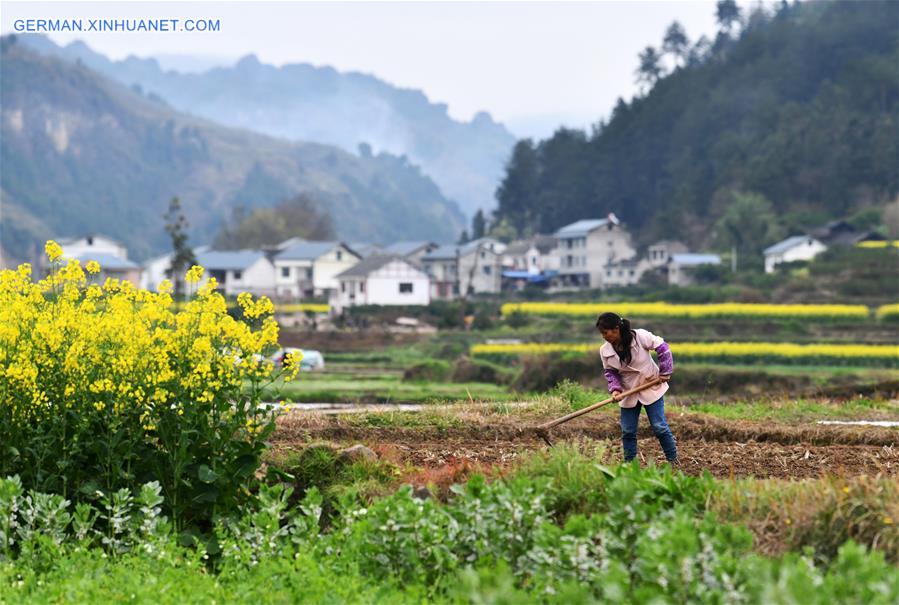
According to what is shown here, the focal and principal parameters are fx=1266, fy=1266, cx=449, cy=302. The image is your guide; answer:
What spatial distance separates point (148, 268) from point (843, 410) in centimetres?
11146

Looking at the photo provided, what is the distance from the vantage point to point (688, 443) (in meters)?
13.4

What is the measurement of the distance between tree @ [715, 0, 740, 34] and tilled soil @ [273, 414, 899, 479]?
12121 centimetres

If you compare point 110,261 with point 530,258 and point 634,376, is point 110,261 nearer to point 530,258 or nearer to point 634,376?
point 530,258

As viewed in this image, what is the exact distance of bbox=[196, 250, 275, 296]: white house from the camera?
Answer: 94125 millimetres

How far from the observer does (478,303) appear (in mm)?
71500

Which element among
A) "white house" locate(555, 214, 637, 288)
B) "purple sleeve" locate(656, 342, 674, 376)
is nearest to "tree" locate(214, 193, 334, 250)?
"white house" locate(555, 214, 637, 288)

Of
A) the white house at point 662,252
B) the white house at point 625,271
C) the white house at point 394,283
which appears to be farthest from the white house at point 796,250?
the white house at point 394,283

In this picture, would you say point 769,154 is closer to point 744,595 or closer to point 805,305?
point 805,305

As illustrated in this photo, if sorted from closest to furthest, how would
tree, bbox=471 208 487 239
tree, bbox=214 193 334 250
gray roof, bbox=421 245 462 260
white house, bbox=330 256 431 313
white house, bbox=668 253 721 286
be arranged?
white house, bbox=330 256 431 313 → white house, bbox=668 253 721 286 → gray roof, bbox=421 245 462 260 → tree, bbox=471 208 487 239 → tree, bbox=214 193 334 250

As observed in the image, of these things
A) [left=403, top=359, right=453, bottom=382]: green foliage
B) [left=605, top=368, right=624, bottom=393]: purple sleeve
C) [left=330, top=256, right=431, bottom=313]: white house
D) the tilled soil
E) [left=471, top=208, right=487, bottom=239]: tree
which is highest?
[left=471, top=208, right=487, bottom=239]: tree

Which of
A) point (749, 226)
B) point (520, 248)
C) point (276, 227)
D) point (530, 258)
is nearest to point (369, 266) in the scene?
point (530, 258)

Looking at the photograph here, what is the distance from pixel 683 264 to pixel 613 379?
72.1 metres

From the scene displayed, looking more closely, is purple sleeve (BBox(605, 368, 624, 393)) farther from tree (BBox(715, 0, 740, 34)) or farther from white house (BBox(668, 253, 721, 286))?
tree (BBox(715, 0, 740, 34))

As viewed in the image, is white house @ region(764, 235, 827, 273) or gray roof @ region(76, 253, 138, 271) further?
gray roof @ region(76, 253, 138, 271)
